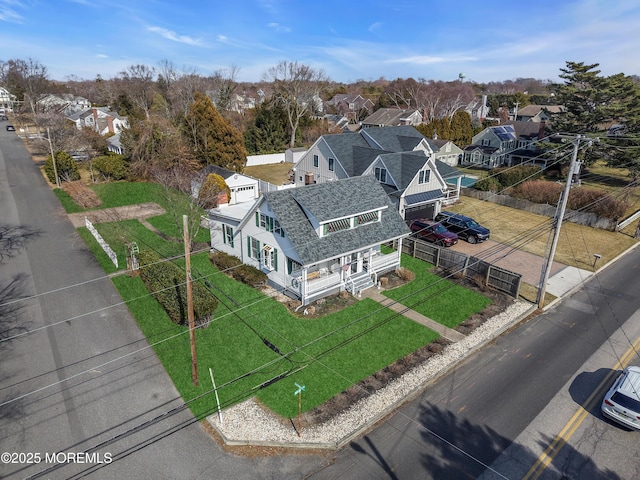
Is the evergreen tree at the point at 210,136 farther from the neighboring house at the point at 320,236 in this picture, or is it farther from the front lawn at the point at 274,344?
the front lawn at the point at 274,344

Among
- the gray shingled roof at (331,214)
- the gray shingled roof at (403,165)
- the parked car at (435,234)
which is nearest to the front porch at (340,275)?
the gray shingled roof at (331,214)

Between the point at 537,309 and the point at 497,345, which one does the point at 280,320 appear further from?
the point at 537,309

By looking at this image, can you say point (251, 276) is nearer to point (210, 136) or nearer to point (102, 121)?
point (210, 136)

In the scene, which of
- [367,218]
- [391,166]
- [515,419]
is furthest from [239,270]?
[391,166]

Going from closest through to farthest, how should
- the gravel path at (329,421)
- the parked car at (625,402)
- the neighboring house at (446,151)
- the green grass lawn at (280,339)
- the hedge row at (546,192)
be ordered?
the gravel path at (329,421), the parked car at (625,402), the green grass lawn at (280,339), the hedge row at (546,192), the neighboring house at (446,151)

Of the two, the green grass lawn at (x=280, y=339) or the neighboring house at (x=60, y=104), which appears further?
the neighboring house at (x=60, y=104)
